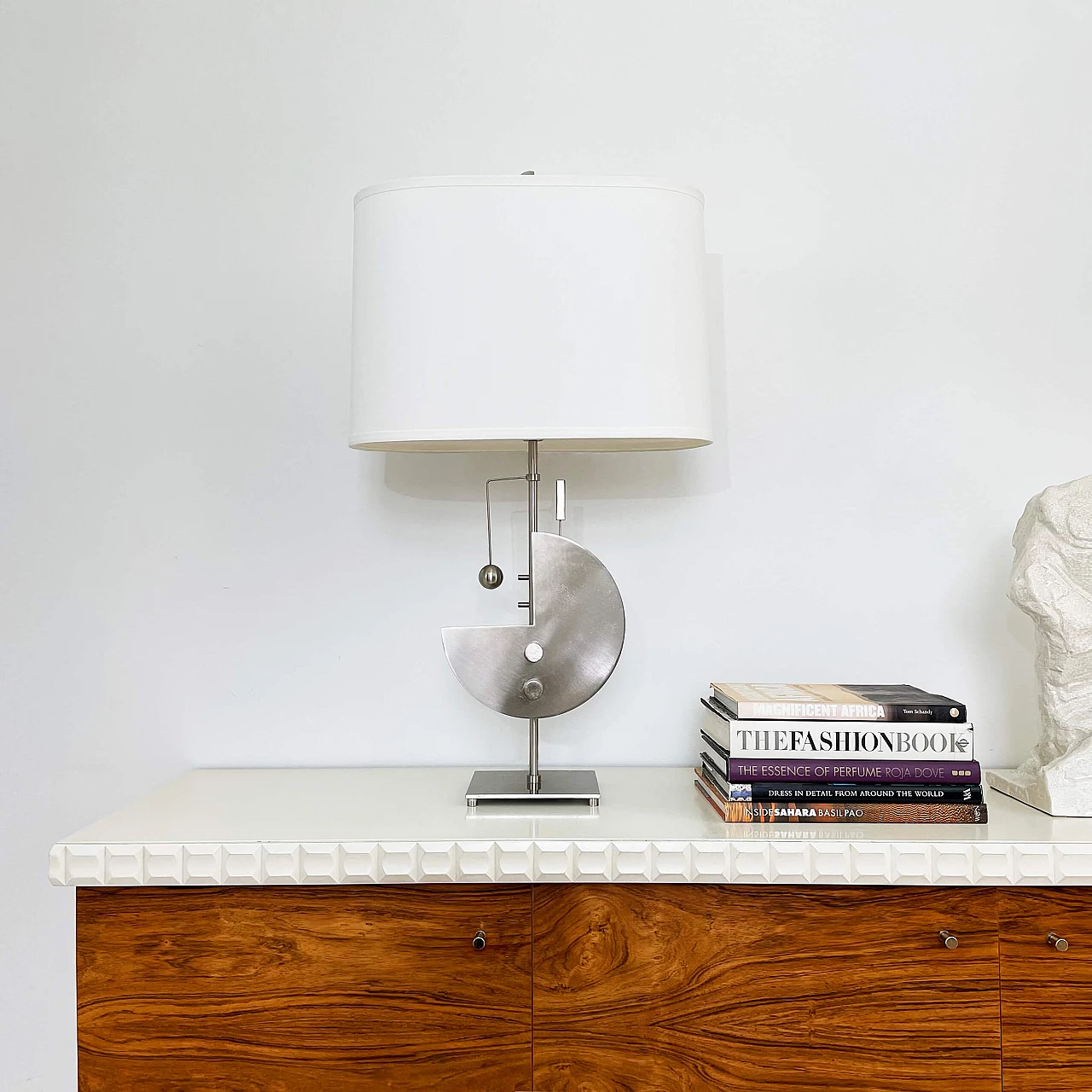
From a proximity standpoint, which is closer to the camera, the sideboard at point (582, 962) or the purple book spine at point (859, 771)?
the sideboard at point (582, 962)

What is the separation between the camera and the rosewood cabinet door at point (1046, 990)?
39.9 inches

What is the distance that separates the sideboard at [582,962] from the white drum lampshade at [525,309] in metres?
0.45

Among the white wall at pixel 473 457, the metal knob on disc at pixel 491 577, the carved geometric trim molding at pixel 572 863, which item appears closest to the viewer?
the carved geometric trim molding at pixel 572 863

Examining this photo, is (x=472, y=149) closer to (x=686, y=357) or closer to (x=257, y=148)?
(x=257, y=148)

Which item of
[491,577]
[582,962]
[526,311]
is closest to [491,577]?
[491,577]

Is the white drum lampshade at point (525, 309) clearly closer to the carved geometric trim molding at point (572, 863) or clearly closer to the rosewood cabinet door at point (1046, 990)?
the carved geometric trim molding at point (572, 863)

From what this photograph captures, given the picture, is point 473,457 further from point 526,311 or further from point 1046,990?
point 1046,990

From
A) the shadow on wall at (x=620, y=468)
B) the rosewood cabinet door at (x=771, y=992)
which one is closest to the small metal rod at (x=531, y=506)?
the shadow on wall at (x=620, y=468)

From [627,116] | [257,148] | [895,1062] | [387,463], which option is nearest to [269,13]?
[257,148]

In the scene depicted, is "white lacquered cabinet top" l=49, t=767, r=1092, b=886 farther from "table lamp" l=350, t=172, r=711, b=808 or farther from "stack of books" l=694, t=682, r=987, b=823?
"table lamp" l=350, t=172, r=711, b=808

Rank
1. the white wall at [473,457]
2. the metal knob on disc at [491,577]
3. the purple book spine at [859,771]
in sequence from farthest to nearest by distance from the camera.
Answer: the white wall at [473,457] < the metal knob on disc at [491,577] < the purple book spine at [859,771]

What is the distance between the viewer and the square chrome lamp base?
1.16m

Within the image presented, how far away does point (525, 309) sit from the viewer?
3.51 feet

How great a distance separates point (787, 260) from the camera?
144 cm
